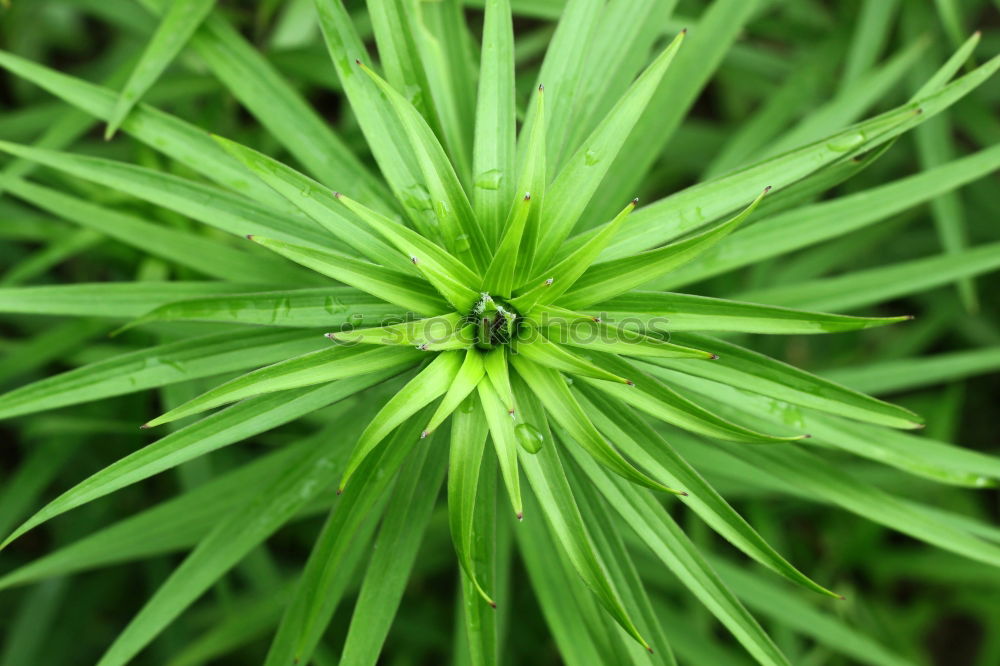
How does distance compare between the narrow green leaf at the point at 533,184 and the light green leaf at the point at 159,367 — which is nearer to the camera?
the narrow green leaf at the point at 533,184

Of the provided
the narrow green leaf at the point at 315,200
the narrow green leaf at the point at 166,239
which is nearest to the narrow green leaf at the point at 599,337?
the narrow green leaf at the point at 315,200

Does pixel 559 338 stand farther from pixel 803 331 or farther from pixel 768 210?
pixel 768 210

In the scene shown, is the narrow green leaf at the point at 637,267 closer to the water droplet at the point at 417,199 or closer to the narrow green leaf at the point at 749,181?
the narrow green leaf at the point at 749,181

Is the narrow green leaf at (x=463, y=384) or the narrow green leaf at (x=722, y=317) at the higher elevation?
the narrow green leaf at (x=722, y=317)

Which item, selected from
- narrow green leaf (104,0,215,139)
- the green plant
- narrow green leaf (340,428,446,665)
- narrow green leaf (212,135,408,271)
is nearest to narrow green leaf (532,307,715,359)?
the green plant

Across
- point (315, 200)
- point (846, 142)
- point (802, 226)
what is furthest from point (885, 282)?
point (315, 200)

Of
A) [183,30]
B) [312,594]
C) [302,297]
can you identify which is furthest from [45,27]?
[312,594]
